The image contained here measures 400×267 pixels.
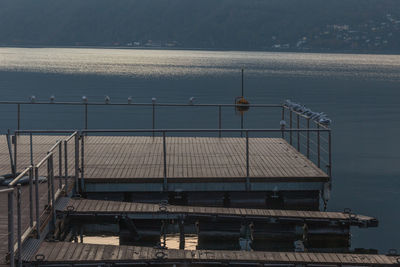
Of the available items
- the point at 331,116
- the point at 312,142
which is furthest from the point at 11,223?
the point at 331,116

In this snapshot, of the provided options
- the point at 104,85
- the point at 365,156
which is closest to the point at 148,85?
the point at 104,85

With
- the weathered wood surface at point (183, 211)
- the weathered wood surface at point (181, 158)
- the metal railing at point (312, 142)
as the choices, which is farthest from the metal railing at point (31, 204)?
the metal railing at point (312, 142)

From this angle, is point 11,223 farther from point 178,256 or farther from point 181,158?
point 181,158

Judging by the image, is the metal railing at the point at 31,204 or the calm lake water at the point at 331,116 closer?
the metal railing at the point at 31,204

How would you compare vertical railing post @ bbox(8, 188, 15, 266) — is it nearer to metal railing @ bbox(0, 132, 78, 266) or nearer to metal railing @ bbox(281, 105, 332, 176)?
metal railing @ bbox(0, 132, 78, 266)

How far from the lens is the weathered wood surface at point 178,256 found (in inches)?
353

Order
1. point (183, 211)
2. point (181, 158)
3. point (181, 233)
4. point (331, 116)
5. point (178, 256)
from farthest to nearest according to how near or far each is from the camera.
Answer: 1. point (331, 116)
2. point (181, 158)
3. point (181, 233)
4. point (183, 211)
5. point (178, 256)

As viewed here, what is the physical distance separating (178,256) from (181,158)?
559cm

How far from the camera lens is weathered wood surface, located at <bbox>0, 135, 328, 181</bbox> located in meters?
13.2

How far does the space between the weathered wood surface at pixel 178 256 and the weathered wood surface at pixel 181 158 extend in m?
3.51

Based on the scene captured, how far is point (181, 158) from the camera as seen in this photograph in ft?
48.3

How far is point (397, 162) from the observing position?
81.9 ft

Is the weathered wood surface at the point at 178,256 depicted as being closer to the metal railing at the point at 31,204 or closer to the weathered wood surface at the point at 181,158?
the metal railing at the point at 31,204

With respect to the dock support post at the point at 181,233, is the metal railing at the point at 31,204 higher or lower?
higher
